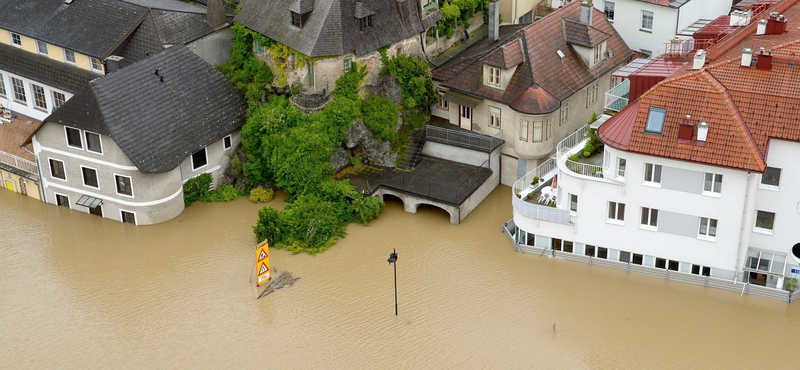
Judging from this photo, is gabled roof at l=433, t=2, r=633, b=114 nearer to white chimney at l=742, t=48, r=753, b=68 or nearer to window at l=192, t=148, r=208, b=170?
white chimney at l=742, t=48, r=753, b=68

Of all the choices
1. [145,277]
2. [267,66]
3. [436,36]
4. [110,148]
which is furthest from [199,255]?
[436,36]

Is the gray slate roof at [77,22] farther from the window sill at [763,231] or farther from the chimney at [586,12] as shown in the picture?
the window sill at [763,231]

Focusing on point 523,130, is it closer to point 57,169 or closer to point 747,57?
point 747,57

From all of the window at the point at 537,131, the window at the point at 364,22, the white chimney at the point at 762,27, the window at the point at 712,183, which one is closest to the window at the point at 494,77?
the window at the point at 537,131

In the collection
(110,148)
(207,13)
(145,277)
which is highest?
(207,13)

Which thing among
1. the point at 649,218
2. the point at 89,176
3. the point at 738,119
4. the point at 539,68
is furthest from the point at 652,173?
the point at 89,176

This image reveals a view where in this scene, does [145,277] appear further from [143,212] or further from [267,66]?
[267,66]
